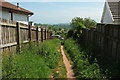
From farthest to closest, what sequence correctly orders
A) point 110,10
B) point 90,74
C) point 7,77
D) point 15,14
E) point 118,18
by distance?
point 15,14 → point 110,10 → point 118,18 → point 90,74 → point 7,77

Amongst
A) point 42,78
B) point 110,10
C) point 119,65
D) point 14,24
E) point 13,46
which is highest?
point 110,10

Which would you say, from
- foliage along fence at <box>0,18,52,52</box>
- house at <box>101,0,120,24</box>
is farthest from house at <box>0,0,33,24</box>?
foliage along fence at <box>0,18,52,52</box>

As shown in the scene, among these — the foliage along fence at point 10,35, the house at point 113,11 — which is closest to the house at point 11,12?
the house at point 113,11

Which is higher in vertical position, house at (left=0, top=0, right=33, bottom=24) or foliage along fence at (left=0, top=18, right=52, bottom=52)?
house at (left=0, top=0, right=33, bottom=24)

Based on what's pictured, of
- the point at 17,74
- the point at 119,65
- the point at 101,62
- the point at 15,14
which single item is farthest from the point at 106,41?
the point at 15,14

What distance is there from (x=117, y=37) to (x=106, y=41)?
168 cm

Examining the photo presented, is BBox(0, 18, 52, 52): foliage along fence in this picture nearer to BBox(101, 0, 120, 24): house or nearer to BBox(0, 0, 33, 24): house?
BBox(101, 0, 120, 24): house

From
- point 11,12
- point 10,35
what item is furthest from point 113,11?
point 11,12

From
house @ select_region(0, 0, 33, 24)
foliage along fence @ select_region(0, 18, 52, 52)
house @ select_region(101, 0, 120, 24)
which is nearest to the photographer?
foliage along fence @ select_region(0, 18, 52, 52)

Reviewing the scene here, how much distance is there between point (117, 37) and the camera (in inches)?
260

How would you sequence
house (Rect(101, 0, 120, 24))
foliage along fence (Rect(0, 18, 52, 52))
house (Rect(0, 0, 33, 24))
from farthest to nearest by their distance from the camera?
1. house (Rect(0, 0, 33, 24))
2. house (Rect(101, 0, 120, 24))
3. foliage along fence (Rect(0, 18, 52, 52))

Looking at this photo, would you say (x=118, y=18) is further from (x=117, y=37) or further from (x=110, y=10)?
(x=117, y=37)

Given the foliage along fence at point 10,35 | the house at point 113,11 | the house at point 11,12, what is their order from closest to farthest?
the foliage along fence at point 10,35, the house at point 113,11, the house at point 11,12

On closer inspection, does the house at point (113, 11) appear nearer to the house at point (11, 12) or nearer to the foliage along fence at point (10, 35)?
the foliage along fence at point (10, 35)
